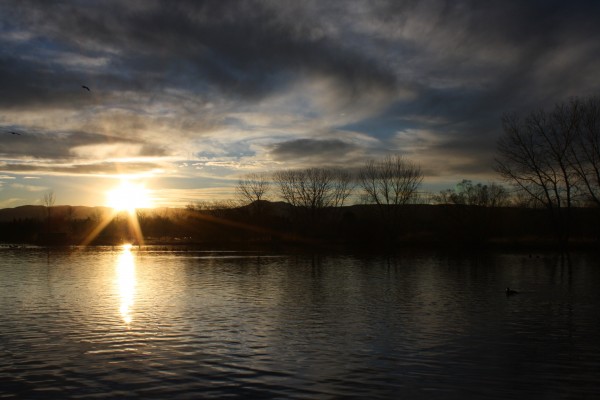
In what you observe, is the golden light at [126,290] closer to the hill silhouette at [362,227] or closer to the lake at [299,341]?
the lake at [299,341]

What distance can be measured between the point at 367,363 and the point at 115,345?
234 inches

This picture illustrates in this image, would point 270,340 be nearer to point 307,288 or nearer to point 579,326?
point 579,326

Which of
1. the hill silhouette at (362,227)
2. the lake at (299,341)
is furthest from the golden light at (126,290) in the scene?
the hill silhouette at (362,227)

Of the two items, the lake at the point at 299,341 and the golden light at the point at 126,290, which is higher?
the golden light at the point at 126,290

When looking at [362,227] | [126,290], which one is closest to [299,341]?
[126,290]

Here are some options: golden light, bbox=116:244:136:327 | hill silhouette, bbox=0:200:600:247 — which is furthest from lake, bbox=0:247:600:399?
hill silhouette, bbox=0:200:600:247

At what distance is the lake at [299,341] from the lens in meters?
→ 8.84

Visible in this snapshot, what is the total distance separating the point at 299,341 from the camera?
12328mm

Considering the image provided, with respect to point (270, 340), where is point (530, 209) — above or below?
above

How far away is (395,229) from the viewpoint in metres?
75.4

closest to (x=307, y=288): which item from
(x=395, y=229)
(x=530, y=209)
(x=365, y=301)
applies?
(x=365, y=301)

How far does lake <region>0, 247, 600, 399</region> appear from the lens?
8844 millimetres

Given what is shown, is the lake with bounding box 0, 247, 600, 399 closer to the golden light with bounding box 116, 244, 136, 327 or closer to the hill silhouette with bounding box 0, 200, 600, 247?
the golden light with bounding box 116, 244, 136, 327

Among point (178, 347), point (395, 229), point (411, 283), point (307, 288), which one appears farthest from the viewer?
point (395, 229)
